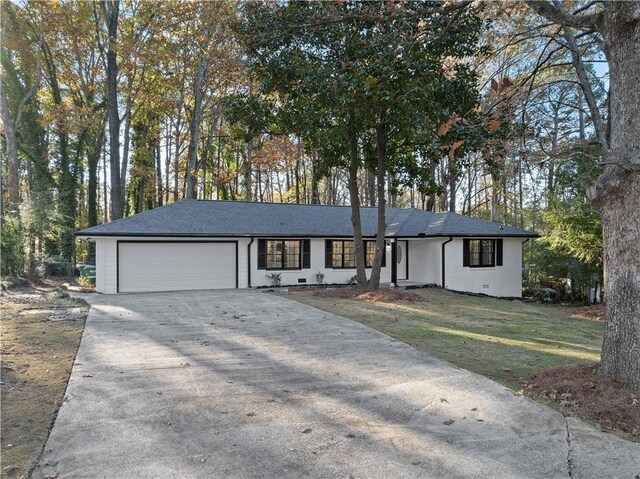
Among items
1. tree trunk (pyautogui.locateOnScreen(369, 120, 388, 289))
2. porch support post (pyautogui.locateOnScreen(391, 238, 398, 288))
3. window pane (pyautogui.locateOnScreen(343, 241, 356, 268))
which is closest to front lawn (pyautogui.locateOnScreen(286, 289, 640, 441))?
tree trunk (pyautogui.locateOnScreen(369, 120, 388, 289))

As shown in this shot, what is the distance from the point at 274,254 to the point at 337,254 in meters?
2.76

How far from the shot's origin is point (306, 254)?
1742cm

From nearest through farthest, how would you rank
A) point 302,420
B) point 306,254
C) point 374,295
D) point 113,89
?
point 302,420
point 374,295
point 306,254
point 113,89

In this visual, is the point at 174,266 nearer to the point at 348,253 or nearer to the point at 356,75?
the point at 348,253

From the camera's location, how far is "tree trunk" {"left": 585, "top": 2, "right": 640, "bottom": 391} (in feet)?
15.2

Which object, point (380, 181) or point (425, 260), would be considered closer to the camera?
point (380, 181)

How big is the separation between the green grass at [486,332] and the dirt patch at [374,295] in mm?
380

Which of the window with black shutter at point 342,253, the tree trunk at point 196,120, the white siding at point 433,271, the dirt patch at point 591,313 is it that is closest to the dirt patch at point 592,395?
the dirt patch at point 591,313

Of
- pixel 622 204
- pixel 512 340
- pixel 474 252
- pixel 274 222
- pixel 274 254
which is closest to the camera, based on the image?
pixel 622 204

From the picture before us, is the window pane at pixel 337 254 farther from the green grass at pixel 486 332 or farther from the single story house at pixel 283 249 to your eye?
A: the green grass at pixel 486 332

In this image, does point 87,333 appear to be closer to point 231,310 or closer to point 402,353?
point 231,310

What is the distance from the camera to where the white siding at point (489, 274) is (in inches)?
693

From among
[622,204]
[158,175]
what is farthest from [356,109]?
[158,175]

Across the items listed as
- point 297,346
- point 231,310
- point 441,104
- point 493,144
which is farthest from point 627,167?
point 231,310
